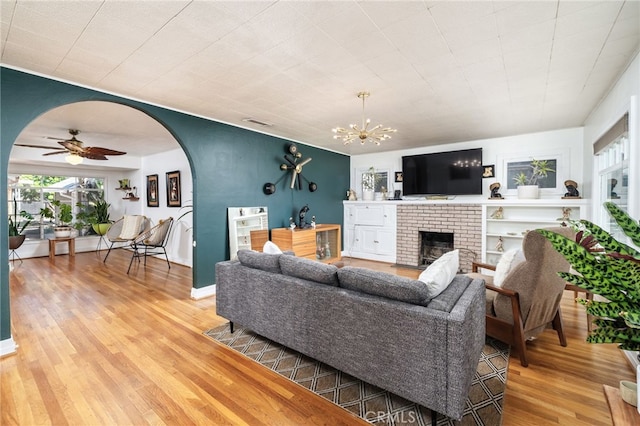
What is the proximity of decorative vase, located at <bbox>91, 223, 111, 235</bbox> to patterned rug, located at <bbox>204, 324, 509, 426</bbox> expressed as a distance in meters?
6.47

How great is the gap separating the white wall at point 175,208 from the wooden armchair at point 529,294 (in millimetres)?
5394

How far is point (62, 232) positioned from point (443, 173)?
8.67 m

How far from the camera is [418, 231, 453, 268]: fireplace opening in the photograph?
5794 millimetres

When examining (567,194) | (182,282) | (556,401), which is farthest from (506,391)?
(182,282)

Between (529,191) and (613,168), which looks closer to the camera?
(613,168)

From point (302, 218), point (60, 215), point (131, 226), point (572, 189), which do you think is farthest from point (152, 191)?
point (572, 189)

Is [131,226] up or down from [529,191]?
down

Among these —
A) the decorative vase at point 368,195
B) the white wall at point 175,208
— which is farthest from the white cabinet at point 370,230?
the white wall at point 175,208

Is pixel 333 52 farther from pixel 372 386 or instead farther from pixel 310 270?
pixel 372 386

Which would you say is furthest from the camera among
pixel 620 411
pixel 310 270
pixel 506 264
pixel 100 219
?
pixel 100 219

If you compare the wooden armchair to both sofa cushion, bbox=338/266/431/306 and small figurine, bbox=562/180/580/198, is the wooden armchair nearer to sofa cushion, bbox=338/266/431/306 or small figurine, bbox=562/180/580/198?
sofa cushion, bbox=338/266/431/306

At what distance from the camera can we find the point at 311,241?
5.12 metres

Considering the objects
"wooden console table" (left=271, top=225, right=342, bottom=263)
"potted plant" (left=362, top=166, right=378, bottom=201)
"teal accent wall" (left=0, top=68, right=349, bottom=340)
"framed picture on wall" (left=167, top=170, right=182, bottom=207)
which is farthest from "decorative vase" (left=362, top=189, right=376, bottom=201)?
"framed picture on wall" (left=167, top=170, right=182, bottom=207)

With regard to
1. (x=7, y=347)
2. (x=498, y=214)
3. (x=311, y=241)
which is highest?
(x=498, y=214)
